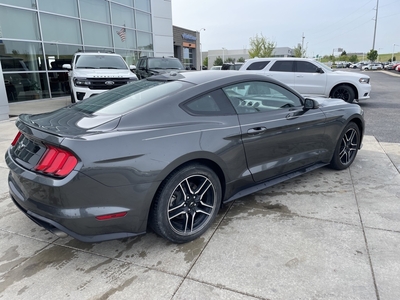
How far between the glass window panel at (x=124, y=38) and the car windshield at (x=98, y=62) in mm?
6869

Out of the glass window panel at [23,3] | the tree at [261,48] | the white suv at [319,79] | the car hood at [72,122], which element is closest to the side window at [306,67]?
the white suv at [319,79]

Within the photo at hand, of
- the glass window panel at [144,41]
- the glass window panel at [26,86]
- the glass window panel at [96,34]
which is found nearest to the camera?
the glass window panel at [26,86]

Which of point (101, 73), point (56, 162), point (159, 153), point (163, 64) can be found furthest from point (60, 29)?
point (159, 153)

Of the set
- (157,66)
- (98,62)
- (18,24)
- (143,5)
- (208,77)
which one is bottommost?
(208,77)

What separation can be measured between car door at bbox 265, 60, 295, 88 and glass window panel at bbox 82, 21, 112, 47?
952cm

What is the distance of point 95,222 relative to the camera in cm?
220

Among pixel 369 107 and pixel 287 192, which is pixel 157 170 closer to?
pixel 287 192

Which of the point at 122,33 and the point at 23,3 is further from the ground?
the point at 23,3

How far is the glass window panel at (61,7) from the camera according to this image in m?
12.6

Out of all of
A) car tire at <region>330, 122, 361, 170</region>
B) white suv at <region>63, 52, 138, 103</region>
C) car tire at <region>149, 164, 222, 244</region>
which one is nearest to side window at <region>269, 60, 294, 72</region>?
white suv at <region>63, 52, 138, 103</region>

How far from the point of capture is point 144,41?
1942 cm

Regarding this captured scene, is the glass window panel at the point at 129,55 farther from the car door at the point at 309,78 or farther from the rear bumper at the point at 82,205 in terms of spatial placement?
the rear bumper at the point at 82,205

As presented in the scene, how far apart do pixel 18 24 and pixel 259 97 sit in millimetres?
12189

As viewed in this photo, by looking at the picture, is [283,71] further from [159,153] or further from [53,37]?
[53,37]
